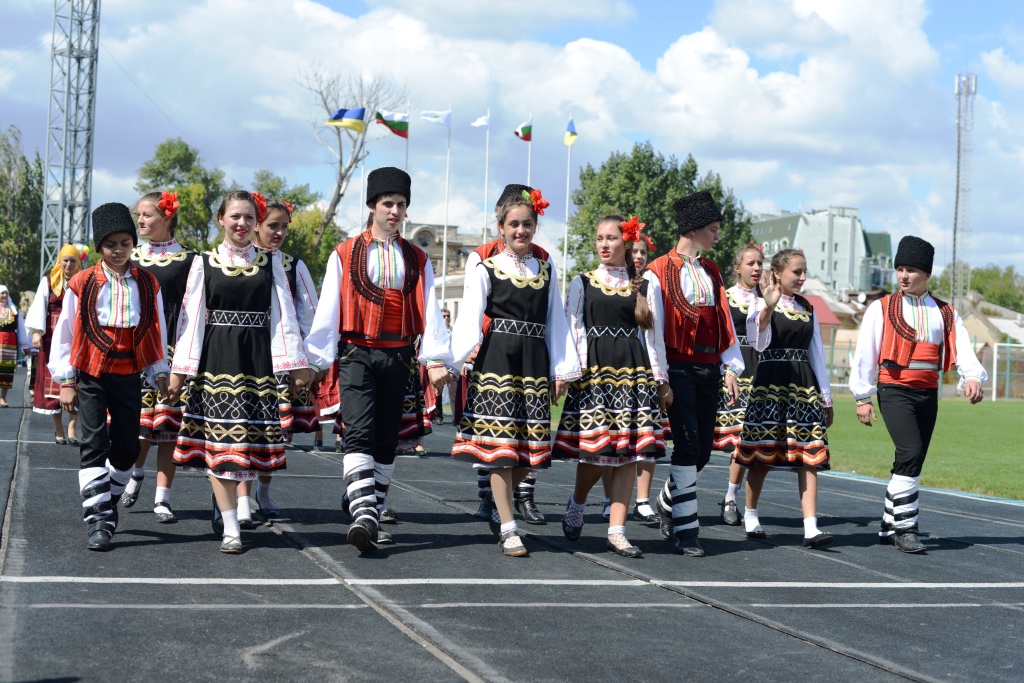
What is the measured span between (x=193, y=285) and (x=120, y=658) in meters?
3.07

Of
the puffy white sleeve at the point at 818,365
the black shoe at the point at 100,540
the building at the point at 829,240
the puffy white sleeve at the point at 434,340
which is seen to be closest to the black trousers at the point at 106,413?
the black shoe at the point at 100,540

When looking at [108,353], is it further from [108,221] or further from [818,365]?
[818,365]

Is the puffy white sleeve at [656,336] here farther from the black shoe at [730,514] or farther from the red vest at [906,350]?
the black shoe at [730,514]

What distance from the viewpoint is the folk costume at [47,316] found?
9898 millimetres

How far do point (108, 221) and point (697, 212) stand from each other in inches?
150

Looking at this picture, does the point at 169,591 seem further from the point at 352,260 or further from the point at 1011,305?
the point at 1011,305

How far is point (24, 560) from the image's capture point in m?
6.26

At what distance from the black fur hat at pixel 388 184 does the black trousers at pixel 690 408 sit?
6.87 feet

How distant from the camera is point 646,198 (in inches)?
2899

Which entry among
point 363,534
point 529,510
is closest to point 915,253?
point 529,510

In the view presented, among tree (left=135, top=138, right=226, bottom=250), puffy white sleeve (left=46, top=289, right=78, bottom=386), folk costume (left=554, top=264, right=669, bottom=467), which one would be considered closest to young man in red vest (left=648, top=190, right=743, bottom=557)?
folk costume (left=554, top=264, right=669, bottom=467)

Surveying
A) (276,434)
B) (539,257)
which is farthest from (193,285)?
(539,257)

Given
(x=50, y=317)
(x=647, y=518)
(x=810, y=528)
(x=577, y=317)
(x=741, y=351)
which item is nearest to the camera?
(x=577, y=317)

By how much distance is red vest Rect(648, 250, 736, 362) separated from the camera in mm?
7789
